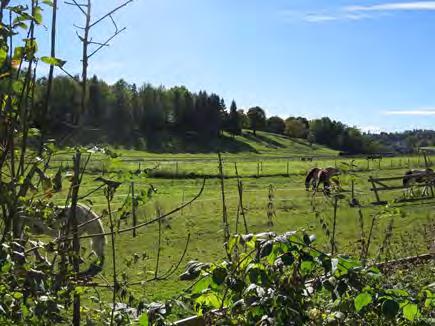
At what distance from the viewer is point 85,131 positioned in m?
2.09

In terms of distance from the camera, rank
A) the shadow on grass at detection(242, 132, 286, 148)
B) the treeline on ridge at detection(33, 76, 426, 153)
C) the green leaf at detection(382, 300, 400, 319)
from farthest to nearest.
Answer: the shadow on grass at detection(242, 132, 286, 148) < the treeline on ridge at detection(33, 76, 426, 153) < the green leaf at detection(382, 300, 400, 319)

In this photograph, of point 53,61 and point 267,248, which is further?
point 53,61

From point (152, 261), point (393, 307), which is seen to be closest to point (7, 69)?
point (393, 307)

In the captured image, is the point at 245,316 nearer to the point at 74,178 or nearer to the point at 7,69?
the point at 74,178

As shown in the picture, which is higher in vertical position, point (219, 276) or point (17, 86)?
point (17, 86)

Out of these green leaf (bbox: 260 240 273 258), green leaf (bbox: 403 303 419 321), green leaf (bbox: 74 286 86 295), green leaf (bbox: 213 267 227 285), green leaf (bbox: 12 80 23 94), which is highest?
green leaf (bbox: 12 80 23 94)

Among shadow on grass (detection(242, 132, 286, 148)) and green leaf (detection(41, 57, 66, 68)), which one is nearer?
green leaf (detection(41, 57, 66, 68))

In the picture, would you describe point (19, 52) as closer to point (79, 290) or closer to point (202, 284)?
point (79, 290)

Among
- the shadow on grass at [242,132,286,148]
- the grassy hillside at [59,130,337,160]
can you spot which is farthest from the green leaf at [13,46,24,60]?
the shadow on grass at [242,132,286,148]

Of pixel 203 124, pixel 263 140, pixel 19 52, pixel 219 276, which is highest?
pixel 203 124

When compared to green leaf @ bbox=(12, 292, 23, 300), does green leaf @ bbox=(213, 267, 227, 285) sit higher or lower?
higher

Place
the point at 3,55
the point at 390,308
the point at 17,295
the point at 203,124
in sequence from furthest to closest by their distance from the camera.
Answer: the point at 203,124 < the point at 3,55 < the point at 17,295 < the point at 390,308

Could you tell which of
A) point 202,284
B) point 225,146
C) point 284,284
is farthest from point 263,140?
Answer: point 202,284

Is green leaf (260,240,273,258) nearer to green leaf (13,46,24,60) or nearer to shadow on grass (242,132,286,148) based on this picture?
green leaf (13,46,24,60)
